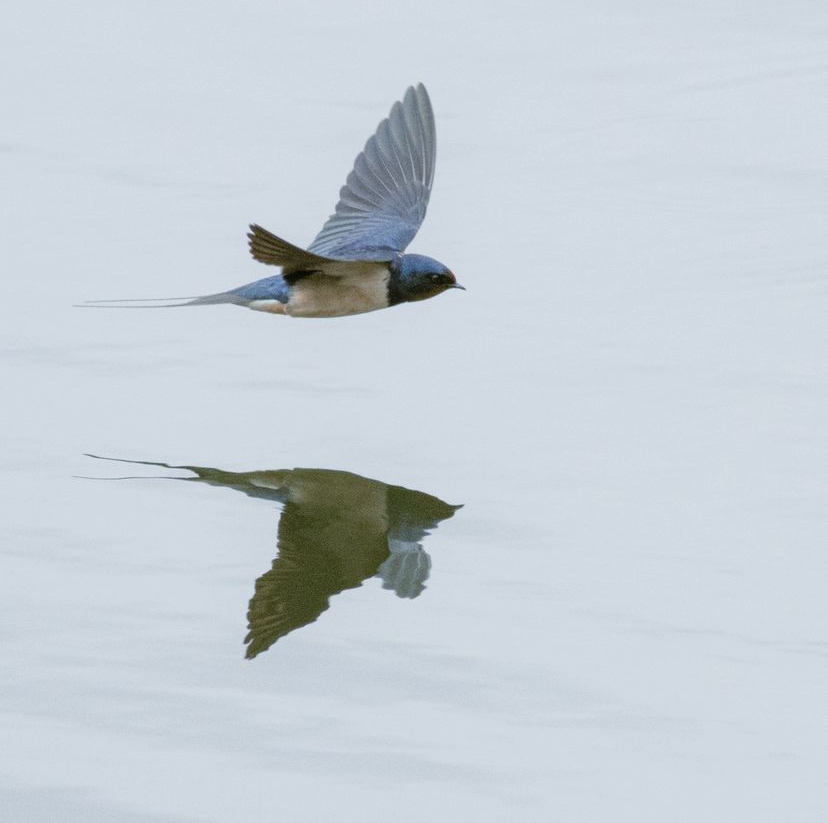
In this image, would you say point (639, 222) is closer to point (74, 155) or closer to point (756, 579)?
point (74, 155)

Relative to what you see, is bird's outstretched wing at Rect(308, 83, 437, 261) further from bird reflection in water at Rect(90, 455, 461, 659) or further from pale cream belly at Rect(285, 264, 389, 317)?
bird reflection in water at Rect(90, 455, 461, 659)

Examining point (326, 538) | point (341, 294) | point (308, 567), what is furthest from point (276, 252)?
point (308, 567)

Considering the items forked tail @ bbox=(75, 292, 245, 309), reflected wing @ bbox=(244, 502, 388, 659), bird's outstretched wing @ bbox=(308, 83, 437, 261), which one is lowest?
reflected wing @ bbox=(244, 502, 388, 659)

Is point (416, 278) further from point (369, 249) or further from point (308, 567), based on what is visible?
point (308, 567)

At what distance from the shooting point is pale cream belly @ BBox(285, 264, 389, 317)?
6.76 meters

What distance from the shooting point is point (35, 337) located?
698 centimetres

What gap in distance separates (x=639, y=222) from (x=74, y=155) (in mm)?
2466

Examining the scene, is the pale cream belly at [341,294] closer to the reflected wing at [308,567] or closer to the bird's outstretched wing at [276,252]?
the bird's outstretched wing at [276,252]

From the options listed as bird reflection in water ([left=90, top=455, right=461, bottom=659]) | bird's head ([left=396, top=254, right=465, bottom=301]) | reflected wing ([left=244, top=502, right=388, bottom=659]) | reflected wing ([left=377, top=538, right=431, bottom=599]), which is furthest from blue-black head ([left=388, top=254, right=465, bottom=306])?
reflected wing ([left=377, top=538, right=431, bottom=599])

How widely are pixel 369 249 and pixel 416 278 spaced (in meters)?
0.43

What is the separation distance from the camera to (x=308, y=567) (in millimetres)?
5371

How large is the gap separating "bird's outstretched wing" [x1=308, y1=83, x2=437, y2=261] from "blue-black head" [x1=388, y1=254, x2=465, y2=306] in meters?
0.75

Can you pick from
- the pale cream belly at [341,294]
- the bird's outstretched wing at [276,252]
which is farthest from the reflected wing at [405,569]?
the pale cream belly at [341,294]

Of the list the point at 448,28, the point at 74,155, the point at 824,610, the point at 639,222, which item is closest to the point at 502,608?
the point at 824,610
